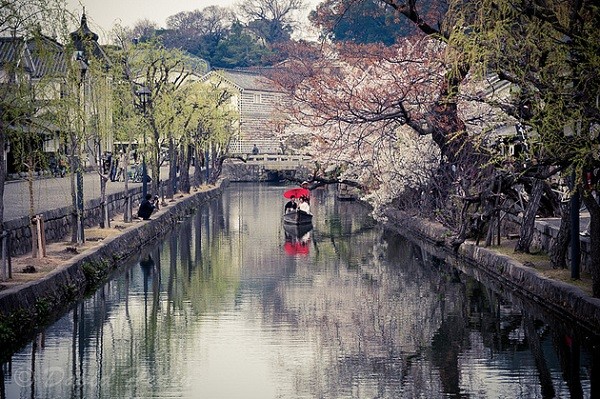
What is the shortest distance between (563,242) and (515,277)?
171cm

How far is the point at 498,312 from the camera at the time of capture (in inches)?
799

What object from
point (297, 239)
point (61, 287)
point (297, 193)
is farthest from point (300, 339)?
point (297, 193)

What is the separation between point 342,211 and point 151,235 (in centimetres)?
1995

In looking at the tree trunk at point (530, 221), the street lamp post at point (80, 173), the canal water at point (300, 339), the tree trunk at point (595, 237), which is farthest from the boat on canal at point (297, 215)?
the tree trunk at point (595, 237)

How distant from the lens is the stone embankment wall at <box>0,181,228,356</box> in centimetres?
1638

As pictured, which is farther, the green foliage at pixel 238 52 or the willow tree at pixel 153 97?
the green foliage at pixel 238 52

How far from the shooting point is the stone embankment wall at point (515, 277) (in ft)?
57.7

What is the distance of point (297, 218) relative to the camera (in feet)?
142

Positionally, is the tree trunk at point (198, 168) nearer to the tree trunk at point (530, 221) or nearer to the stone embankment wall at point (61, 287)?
the stone embankment wall at point (61, 287)

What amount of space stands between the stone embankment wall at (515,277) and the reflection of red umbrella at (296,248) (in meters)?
3.94

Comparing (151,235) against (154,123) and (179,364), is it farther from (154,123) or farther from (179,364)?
(179,364)

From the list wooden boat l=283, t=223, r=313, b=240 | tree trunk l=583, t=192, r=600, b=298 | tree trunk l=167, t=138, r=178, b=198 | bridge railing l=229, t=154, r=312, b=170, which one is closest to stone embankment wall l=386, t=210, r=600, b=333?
tree trunk l=583, t=192, r=600, b=298

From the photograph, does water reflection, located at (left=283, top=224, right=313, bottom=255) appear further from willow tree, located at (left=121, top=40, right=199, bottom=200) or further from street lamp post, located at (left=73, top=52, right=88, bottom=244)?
street lamp post, located at (left=73, top=52, right=88, bottom=244)

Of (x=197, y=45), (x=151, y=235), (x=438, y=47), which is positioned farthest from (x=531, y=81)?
(x=197, y=45)
